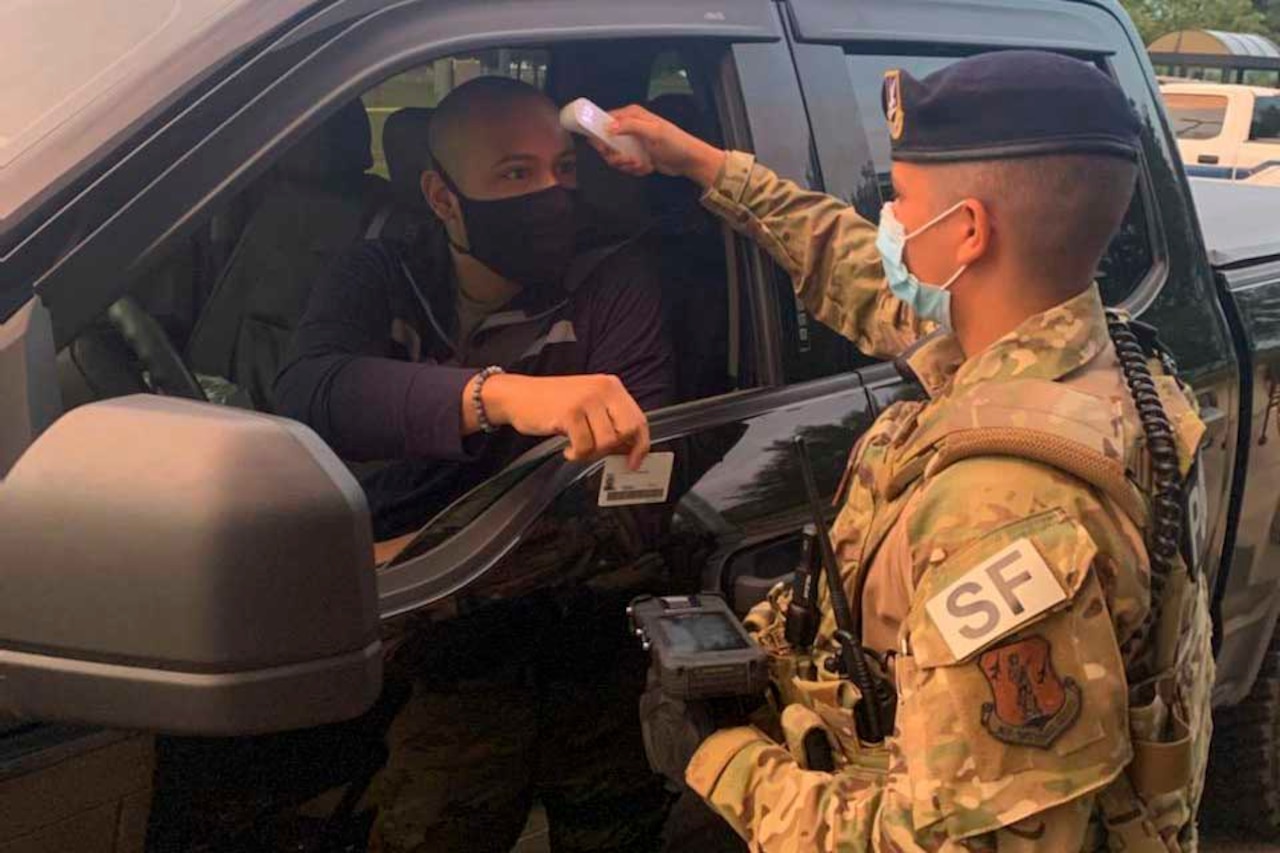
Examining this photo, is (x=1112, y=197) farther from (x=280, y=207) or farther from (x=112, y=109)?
(x=280, y=207)

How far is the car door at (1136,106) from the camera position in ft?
7.08

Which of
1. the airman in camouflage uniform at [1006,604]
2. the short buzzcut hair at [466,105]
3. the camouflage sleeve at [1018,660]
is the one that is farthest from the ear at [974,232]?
the short buzzcut hair at [466,105]

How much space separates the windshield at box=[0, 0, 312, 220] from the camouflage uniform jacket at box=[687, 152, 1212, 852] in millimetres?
841

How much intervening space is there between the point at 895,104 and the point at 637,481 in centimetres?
58

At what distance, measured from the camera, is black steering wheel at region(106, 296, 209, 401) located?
2032mm

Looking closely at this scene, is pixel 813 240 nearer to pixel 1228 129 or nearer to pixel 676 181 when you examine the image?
pixel 676 181

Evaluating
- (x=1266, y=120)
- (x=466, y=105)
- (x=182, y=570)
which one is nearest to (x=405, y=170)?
(x=466, y=105)

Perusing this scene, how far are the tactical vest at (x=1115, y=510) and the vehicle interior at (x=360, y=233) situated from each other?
634 mm

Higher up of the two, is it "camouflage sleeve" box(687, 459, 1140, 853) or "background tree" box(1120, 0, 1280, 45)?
"camouflage sleeve" box(687, 459, 1140, 853)

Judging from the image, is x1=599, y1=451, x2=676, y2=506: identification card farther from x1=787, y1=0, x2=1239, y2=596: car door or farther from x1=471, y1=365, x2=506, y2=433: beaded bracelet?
x1=787, y1=0, x2=1239, y2=596: car door

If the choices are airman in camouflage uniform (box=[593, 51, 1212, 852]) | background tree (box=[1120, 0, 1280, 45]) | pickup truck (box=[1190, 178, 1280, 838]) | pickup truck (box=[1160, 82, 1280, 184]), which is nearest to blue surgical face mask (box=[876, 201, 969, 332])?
airman in camouflage uniform (box=[593, 51, 1212, 852])

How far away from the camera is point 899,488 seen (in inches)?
55.6

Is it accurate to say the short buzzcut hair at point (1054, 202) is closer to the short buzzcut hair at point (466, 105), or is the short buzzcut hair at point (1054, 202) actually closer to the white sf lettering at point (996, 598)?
the white sf lettering at point (996, 598)

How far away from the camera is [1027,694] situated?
4.00 feet
